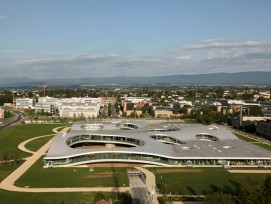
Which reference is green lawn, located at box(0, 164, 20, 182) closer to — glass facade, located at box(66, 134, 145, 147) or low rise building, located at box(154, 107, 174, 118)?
glass facade, located at box(66, 134, 145, 147)

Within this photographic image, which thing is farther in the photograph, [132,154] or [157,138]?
[157,138]

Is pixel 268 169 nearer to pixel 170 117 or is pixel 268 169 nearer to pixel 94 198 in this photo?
pixel 94 198

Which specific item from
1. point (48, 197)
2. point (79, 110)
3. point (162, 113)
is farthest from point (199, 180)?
point (79, 110)

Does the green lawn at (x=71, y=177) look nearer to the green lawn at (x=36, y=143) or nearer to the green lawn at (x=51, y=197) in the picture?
the green lawn at (x=51, y=197)

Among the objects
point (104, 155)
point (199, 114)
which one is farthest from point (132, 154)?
point (199, 114)

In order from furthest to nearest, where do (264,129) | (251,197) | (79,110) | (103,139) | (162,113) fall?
(162,113), (79,110), (264,129), (103,139), (251,197)

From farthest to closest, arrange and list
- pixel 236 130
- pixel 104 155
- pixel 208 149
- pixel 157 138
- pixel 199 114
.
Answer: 1. pixel 199 114
2. pixel 236 130
3. pixel 157 138
4. pixel 208 149
5. pixel 104 155

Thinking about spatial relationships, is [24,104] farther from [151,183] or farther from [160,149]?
[151,183]

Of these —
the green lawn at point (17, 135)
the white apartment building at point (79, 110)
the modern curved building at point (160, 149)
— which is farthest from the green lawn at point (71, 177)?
the white apartment building at point (79, 110)

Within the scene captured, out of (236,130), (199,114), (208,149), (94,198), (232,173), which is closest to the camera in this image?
(94,198)
